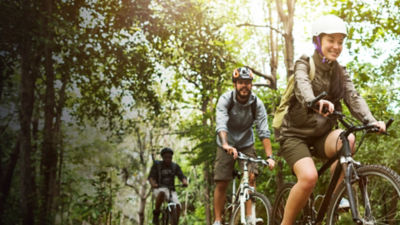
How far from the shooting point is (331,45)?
3.56m

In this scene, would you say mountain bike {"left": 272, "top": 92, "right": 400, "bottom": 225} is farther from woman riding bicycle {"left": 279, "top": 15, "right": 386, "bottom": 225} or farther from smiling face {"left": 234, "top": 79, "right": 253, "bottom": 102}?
smiling face {"left": 234, "top": 79, "right": 253, "bottom": 102}

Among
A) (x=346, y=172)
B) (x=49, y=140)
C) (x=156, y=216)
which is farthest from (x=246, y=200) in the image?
(x=49, y=140)

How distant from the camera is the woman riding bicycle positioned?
11.5ft

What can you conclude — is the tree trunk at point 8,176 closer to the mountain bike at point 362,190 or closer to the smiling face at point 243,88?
the smiling face at point 243,88

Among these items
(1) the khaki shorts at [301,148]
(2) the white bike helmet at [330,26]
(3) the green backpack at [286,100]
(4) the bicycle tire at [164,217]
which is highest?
(2) the white bike helmet at [330,26]

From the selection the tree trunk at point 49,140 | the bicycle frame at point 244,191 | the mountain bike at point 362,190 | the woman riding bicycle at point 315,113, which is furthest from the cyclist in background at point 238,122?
the tree trunk at point 49,140

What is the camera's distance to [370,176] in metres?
3.06

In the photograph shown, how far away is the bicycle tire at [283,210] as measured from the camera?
396cm

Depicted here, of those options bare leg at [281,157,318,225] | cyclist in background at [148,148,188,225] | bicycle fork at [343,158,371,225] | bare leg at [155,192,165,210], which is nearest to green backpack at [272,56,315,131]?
bare leg at [281,157,318,225]

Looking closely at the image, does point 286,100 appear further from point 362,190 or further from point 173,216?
point 173,216

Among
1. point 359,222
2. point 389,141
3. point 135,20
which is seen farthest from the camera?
point 135,20

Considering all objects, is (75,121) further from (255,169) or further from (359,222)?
(359,222)

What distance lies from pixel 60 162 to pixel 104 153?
2.25m

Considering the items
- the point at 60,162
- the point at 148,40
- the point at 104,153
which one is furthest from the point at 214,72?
the point at 60,162
